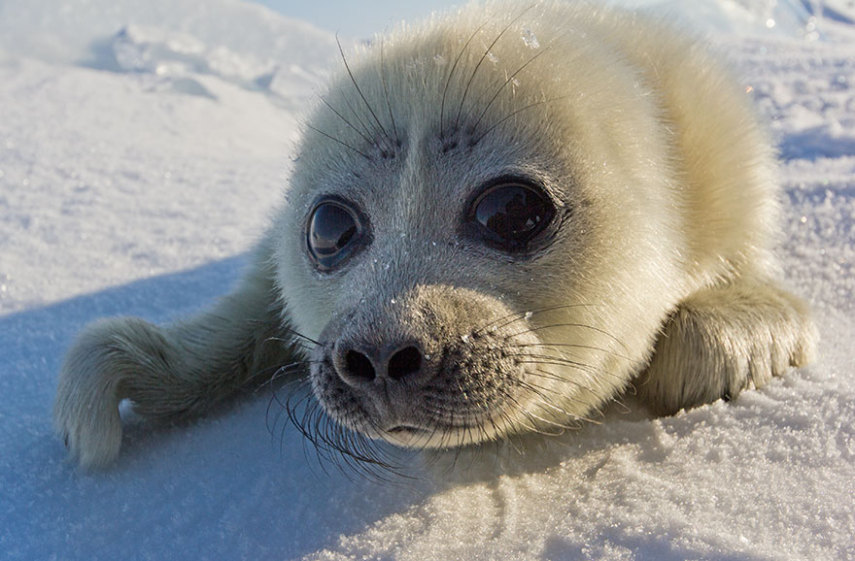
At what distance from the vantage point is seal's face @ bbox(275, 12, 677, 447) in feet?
4.37

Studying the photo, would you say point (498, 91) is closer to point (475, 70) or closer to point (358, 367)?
point (475, 70)

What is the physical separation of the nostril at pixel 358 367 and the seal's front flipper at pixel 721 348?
79 centimetres

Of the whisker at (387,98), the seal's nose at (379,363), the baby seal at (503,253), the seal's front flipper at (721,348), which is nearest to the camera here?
the seal's nose at (379,363)

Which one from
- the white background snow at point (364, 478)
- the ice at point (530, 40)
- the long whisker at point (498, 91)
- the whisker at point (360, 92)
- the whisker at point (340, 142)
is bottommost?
the white background snow at point (364, 478)

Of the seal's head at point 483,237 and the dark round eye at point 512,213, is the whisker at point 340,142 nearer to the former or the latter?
the seal's head at point 483,237

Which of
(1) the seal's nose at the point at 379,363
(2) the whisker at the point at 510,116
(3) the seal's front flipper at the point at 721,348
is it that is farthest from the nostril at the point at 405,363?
(3) the seal's front flipper at the point at 721,348

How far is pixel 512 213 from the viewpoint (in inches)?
59.0

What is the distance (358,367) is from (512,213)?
448 millimetres

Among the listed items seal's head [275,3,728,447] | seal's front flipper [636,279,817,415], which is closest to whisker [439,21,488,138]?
seal's head [275,3,728,447]

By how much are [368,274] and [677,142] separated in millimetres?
889

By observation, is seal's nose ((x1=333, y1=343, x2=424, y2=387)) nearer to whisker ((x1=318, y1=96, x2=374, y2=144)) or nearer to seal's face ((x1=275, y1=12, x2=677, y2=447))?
seal's face ((x1=275, y1=12, x2=677, y2=447))

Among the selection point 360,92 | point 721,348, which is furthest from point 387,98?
point 721,348

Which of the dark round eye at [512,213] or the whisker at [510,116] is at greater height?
the whisker at [510,116]

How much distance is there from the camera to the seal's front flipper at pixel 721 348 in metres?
1.72
